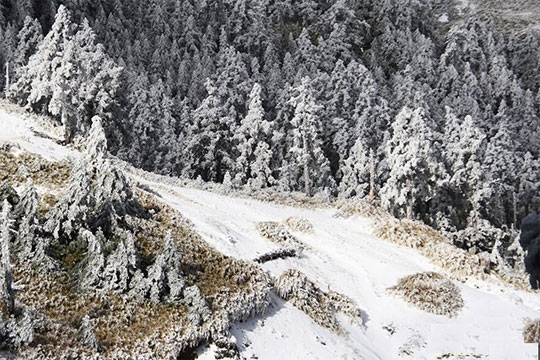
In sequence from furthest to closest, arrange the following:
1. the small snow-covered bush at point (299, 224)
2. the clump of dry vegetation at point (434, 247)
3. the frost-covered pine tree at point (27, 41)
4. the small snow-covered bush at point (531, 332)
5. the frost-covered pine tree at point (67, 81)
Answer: the frost-covered pine tree at point (27, 41) → the frost-covered pine tree at point (67, 81) → the small snow-covered bush at point (299, 224) → the clump of dry vegetation at point (434, 247) → the small snow-covered bush at point (531, 332)

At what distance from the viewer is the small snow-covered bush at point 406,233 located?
28859 millimetres

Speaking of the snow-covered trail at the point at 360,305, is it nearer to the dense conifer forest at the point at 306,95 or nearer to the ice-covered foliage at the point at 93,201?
the ice-covered foliage at the point at 93,201

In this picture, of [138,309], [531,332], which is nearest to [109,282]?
[138,309]

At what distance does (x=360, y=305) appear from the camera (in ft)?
72.9

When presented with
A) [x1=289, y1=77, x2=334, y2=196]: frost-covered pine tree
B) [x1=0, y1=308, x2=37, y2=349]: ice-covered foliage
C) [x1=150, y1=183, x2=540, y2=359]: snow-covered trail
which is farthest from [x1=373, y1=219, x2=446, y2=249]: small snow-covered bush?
[x1=0, y1=308, x2=37, y2=349]: ice-covered foliage

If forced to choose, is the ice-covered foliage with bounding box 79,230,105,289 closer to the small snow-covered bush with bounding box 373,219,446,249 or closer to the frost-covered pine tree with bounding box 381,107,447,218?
the small snow-covered bush with bounding box 373,219,446,249

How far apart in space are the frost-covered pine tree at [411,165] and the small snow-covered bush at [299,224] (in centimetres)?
1931

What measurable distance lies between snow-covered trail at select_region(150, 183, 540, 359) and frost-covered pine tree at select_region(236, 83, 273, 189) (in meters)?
22.1

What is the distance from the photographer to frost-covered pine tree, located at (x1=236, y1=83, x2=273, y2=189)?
176 feet

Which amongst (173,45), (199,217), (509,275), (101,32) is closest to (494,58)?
(173,45)

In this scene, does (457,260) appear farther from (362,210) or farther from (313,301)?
(313,301)

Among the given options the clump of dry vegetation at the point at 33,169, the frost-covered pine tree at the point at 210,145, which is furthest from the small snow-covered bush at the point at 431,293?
the frost-covered pine tree at the point at 210,145

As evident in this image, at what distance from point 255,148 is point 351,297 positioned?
3366 centimetres

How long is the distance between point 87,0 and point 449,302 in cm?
7415
